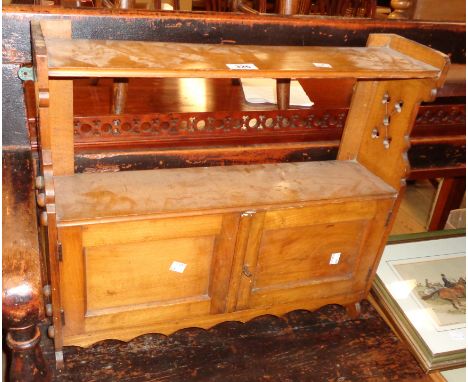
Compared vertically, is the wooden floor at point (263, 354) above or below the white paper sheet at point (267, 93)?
below

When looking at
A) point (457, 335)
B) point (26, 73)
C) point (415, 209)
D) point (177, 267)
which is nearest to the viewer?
point (26, 73)

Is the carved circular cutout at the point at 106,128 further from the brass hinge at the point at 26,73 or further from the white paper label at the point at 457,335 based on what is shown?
the white paper label at the point at 457,335

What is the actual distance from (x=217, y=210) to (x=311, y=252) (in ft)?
1.41

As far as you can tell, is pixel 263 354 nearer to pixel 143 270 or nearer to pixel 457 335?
pixel 143 270

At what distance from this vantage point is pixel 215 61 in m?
1.32

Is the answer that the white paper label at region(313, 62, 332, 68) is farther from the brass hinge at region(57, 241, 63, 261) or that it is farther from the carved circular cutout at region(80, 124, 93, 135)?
the brass hinge at region(57, 241, 63, 261)

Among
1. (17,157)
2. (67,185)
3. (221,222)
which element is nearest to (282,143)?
(221,222)

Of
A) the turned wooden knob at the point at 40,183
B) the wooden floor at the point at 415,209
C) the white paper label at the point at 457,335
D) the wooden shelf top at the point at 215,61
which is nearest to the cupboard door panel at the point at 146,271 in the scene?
the turned wooden knob at the point at 40,183

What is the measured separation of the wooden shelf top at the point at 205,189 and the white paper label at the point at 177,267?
0.65 ft

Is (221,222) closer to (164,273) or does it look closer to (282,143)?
(164,273)

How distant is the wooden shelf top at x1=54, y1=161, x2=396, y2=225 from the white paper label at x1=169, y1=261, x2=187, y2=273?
0.20 m

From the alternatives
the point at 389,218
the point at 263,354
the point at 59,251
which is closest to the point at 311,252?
the point at 389,218

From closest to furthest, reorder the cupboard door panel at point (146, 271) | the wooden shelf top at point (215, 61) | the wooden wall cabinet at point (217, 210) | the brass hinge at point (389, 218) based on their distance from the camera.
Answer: the wooden shelf top at point (215, 61) < the wooden wall cabinet at point (217, 210) < the cupboard door panel at point (146, 271) < the brass hinge at point (389, 218)

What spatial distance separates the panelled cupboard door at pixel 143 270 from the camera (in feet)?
4.63
